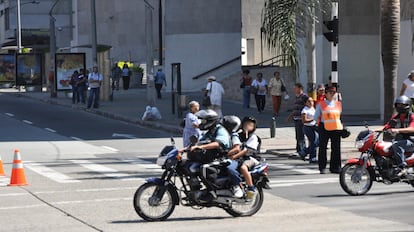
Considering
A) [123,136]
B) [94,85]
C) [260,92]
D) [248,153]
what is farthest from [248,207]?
[94,85]

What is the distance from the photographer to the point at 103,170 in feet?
63.4

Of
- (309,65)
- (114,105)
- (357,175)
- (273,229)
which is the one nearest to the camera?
(273,229)

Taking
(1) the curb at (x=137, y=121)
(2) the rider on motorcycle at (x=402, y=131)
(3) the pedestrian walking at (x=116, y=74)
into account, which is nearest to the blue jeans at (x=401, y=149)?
(2) the rider on motorcycle at (x=402, y=131)

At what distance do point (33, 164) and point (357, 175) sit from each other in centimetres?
916

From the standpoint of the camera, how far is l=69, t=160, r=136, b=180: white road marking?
1809 cm

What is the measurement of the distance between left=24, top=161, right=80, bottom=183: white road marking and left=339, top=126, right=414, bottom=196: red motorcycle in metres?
5.69

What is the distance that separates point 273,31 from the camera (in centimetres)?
2172

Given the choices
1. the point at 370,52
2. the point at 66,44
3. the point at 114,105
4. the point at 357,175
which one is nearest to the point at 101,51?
the point at 114,105

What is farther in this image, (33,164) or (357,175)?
(33,164)

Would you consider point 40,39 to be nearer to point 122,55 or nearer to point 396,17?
point 122,55

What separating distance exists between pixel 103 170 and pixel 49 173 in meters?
1.20

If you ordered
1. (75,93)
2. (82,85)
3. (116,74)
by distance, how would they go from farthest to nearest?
1. (116,74)
2. (75,93)
3. (82,85)

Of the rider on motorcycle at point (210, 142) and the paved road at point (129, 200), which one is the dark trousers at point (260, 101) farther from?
the rider on motorcycle at point (210, 142)

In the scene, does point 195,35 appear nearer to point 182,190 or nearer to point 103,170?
point 103,170
